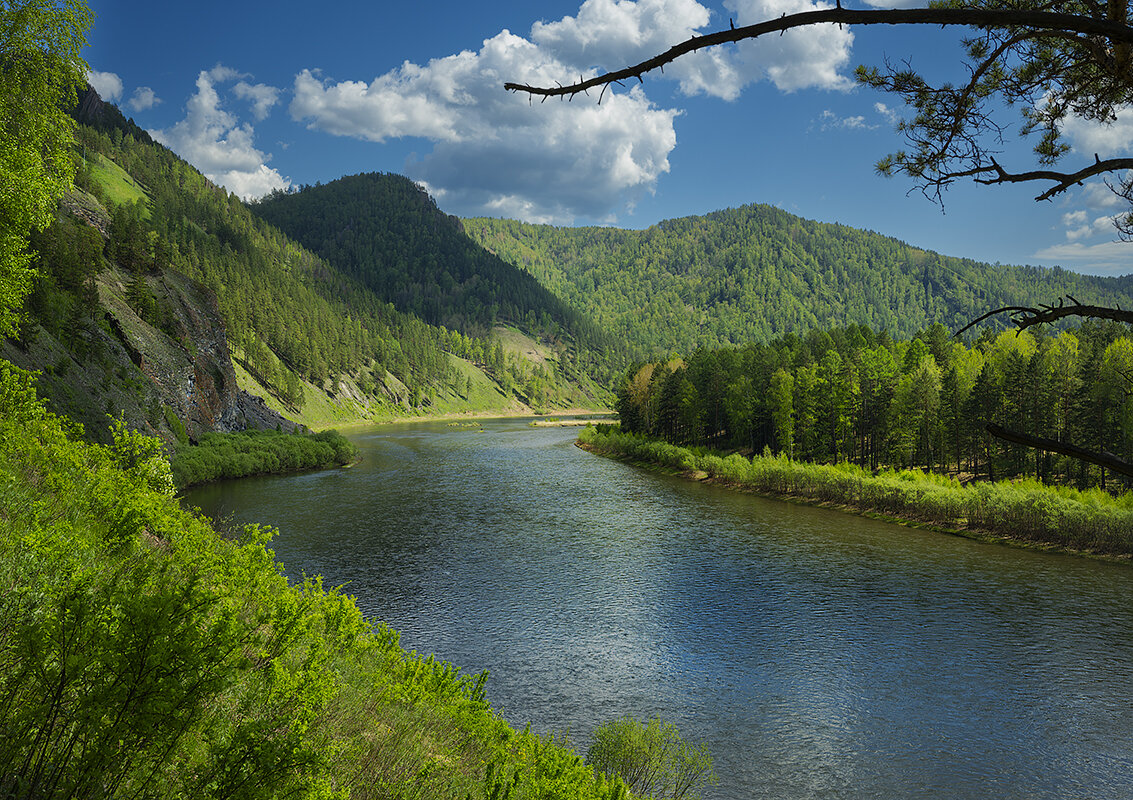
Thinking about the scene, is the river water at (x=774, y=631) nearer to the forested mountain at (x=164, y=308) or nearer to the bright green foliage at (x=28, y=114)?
the forested mountain at (x=164, y=308)

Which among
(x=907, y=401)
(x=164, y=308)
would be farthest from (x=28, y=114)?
(x=907, y=401)

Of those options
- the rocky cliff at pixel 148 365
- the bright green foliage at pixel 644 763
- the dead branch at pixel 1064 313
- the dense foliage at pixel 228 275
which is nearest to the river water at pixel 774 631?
the bright green foliage at pixel 644 763

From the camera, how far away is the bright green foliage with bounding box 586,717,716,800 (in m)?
14.4

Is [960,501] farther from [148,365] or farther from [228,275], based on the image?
[228,275]

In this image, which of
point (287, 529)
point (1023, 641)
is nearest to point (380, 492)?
point (287, 529)

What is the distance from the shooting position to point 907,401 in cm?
6016

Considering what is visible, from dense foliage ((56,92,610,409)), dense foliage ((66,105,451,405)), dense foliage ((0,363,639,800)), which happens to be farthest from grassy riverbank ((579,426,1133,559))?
dense foliage ((66,105,451,405))

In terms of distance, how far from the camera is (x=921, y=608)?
29.0m

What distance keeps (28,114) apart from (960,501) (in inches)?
2153

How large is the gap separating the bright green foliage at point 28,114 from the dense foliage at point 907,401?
49.1m

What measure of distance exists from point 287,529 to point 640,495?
1228 inches

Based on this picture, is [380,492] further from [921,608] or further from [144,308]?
[921,608]

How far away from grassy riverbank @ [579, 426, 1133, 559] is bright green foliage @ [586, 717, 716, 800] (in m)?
37.6

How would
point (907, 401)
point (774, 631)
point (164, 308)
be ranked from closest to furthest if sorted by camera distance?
point (774, 631)
point (907, 401)
point (164, 308)
